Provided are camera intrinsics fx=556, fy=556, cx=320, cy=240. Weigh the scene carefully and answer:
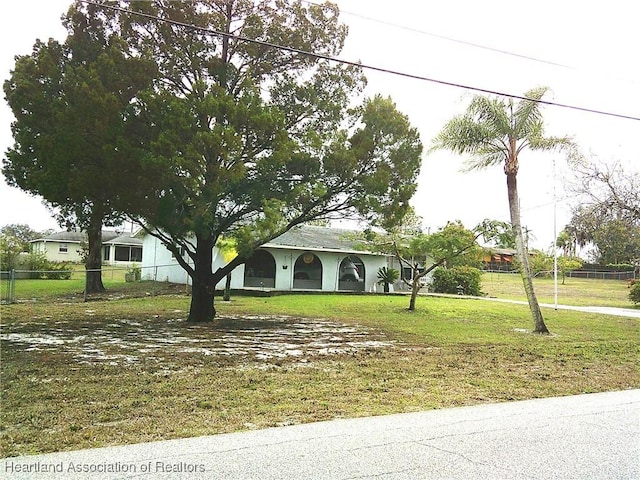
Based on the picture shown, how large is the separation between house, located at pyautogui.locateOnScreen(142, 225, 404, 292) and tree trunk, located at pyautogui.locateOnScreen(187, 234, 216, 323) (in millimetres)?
10708

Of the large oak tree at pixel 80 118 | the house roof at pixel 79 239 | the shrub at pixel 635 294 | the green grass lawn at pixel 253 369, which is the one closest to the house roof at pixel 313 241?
the green grass lawn at pixel 253 369

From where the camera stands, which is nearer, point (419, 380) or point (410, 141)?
point (419, 380)

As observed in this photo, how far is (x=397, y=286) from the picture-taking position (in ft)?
108

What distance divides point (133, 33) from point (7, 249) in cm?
2265

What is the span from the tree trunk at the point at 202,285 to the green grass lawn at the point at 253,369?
53cm

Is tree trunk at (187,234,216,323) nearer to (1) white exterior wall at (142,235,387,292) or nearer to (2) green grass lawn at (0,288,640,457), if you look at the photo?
(2) green grass lawn at (0,288,640,457)

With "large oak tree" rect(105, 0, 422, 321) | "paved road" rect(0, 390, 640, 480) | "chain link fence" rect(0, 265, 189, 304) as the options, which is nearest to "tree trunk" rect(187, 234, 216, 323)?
"large oak tree" rect(105, 0, 422, 321)

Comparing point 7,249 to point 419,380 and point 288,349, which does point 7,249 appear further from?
point 419,380

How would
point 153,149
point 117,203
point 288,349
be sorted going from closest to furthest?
point 288,349 < point 153,149 < point 117,203

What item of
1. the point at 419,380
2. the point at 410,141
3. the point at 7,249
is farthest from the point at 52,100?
the point at 7,249

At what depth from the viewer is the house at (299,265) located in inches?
1106

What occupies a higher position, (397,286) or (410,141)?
(410,141)

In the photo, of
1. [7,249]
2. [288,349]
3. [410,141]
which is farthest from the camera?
[7,249]

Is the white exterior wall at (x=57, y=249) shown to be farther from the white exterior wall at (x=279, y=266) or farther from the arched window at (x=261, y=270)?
the arched window at (x=261, y=270)
